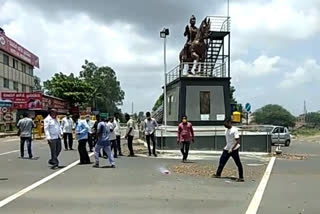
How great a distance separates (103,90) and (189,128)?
87.3 metres

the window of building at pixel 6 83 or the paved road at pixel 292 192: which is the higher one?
the window of building at pixel 6 83

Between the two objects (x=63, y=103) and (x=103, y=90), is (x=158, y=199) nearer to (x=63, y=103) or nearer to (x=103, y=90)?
(x=63, y=103)

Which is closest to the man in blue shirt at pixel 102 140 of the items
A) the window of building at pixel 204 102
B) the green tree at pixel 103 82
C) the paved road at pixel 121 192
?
the paved road at pixel 121 192

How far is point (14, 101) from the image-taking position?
5509 centimetres

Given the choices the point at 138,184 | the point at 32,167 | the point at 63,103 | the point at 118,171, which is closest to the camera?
the point at 138,184

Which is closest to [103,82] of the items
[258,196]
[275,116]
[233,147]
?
[275,116]

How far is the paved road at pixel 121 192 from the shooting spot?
973 centimetres

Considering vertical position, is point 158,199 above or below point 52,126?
Result: below

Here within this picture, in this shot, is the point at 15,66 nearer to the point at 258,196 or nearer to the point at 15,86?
the point at 15,86

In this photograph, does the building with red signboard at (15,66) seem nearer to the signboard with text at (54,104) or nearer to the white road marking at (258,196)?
the signboard with text at (54,104)

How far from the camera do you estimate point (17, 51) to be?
68125mm

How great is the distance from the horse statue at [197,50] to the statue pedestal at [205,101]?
53.3 inches

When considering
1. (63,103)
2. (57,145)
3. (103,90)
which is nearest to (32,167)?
(57,145)

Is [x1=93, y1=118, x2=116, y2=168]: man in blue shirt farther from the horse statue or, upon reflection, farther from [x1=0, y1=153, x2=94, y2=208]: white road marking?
the horse statue
